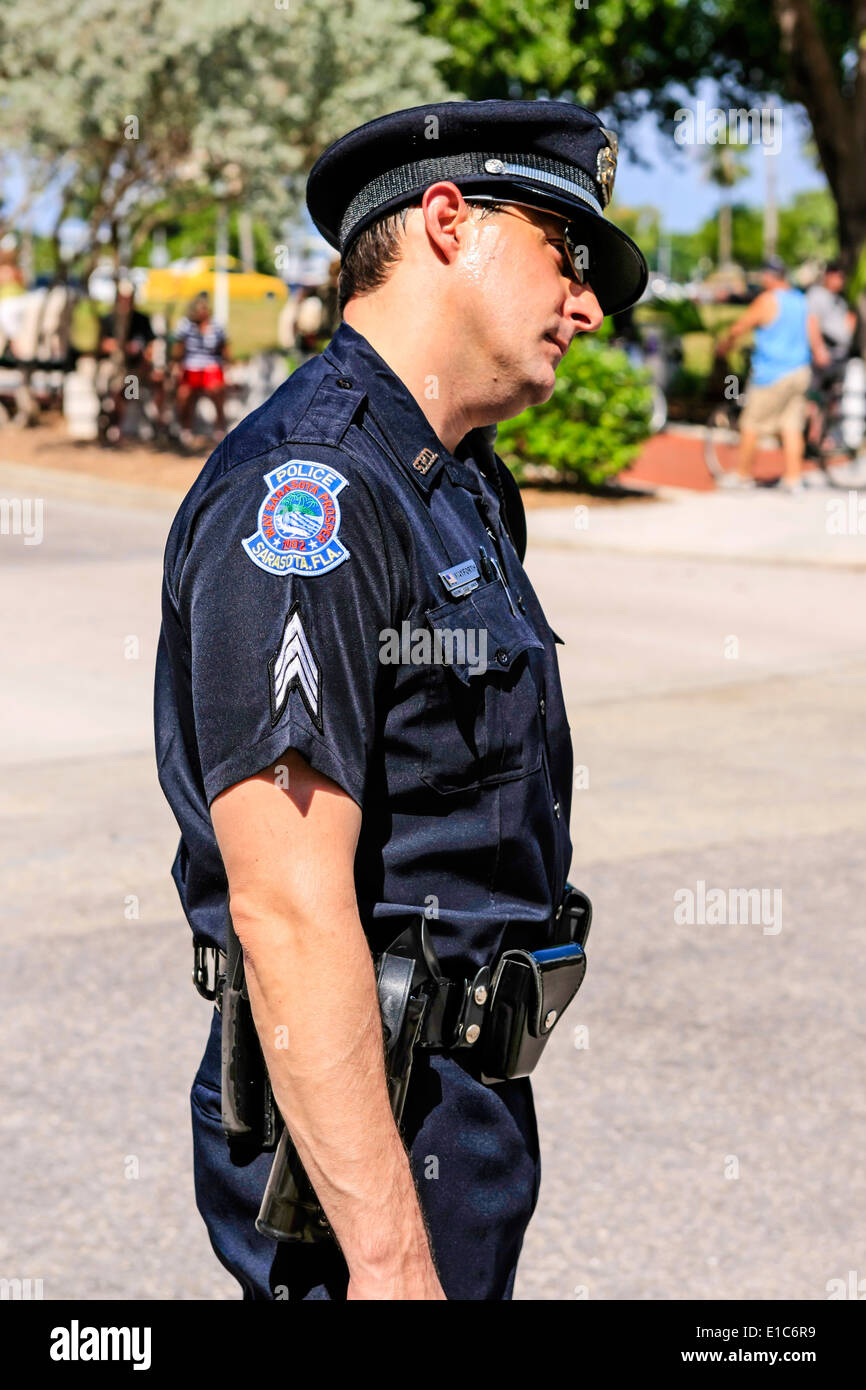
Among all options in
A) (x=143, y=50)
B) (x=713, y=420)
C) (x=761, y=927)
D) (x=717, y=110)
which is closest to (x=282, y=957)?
(x=761, y=927)

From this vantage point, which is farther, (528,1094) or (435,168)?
(528,1094)

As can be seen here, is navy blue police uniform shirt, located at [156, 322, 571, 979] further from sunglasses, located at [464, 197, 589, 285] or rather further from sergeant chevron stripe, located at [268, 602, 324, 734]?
sunglasses, located at [464, 197, 589, 285]

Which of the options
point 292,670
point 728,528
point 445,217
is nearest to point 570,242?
point 445,217

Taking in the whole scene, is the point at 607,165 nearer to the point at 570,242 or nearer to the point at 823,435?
the point at 570,242

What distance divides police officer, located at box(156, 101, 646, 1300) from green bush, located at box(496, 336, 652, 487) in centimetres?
1346

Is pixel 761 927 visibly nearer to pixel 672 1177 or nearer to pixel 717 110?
pixel 672 1177

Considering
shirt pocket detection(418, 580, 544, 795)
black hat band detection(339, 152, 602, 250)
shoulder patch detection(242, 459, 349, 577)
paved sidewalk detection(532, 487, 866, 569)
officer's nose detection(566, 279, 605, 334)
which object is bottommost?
paved sidewalk detection(532, 487, 866, 569)

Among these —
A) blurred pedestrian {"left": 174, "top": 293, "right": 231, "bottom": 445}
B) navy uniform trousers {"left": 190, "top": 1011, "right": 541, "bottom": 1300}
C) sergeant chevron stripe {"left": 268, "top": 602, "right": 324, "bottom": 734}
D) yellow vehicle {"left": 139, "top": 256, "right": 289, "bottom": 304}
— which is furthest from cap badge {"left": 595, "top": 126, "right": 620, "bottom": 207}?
yellow vehicle {"left": 139, "top": 256, "right": 289, "bottom": 304}

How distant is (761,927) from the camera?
18.0 feet

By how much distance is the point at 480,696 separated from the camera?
73.7 inches

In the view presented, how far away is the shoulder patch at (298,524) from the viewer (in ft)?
5.49

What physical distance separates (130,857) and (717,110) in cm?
2419

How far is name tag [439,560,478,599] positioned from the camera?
1.84 metres

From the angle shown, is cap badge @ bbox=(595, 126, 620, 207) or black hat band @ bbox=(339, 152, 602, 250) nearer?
black hat band @ bbox=(339, 152, 602, 250)
